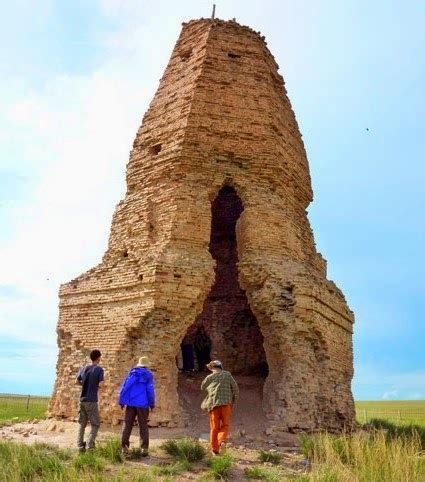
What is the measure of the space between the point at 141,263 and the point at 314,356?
4.23 metres

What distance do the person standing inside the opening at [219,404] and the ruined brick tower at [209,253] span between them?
2.19 m

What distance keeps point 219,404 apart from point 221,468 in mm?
1219

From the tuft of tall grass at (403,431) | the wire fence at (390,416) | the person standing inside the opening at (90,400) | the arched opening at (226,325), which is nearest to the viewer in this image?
the person standing inside the opening at (90,400)

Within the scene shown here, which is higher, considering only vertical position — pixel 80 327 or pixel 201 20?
pixel 201 20

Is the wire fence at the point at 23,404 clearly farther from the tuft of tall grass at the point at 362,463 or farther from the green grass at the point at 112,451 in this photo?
the tuft of tall grass at the point at 362,463

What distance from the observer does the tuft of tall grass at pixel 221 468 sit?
709 centimetres

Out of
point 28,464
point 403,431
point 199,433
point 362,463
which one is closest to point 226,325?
point 403,431

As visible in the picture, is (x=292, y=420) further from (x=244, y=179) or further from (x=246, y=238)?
(x=244, y=179)

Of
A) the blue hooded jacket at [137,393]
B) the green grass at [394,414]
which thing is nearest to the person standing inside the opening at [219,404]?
the blue hooded jacket at [137,393]

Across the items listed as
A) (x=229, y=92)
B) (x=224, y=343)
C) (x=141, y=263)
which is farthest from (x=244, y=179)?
(x=224, y=343)

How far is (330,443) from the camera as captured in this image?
7992 millimetres

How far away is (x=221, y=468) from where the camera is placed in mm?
7160

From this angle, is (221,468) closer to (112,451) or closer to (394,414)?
(112,451)

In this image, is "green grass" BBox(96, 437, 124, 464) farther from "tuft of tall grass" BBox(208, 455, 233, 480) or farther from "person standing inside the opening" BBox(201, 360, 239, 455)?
"person standing inside the opening" BBox(201, 360, 239, 455)
